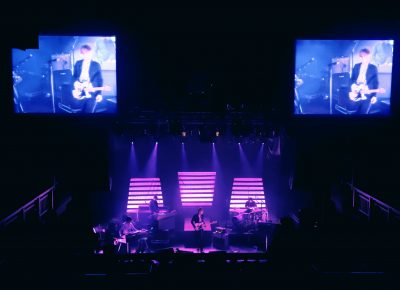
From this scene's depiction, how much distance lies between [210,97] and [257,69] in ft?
4.51

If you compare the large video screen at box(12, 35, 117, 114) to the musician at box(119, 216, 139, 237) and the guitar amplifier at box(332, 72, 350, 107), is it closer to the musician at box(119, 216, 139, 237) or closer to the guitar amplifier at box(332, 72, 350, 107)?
the musician at box(119, 216, 139, 237)

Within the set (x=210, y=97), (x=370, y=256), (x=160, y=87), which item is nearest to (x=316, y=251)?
(x=370, y=256)

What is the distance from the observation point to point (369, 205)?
33.6 ft

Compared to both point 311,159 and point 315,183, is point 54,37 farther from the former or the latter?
point 315,183

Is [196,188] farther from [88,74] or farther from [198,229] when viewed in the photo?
[88,74]

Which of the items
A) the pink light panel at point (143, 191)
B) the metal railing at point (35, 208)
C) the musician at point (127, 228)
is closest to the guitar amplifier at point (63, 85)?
the metal railing at point (35, 208)

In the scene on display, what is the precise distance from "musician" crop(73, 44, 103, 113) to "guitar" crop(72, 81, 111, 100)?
0.04m

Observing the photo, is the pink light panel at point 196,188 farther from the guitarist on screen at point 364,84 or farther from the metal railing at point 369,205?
the guitarist on screen at point 364,84

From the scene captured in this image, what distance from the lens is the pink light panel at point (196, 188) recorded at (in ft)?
44.5

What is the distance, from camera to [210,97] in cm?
1010

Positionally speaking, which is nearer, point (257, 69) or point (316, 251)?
point (316, 251)

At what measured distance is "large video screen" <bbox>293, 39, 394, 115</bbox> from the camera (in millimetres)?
8617

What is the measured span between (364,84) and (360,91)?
17 cm

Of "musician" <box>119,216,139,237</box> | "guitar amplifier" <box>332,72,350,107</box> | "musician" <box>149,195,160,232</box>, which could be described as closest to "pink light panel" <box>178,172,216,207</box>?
"musician" <box>149,195,160,232</box>
